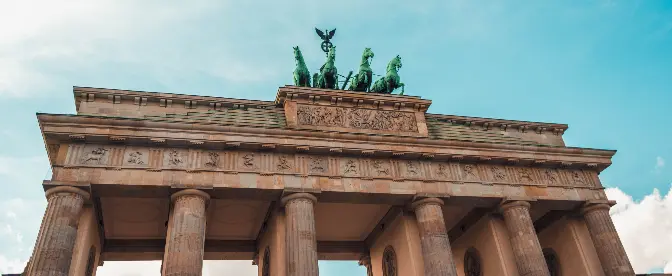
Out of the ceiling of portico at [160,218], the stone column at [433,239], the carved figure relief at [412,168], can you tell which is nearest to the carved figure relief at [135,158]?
the ceiling of portico at [160,218]

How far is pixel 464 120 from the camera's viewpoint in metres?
23.5

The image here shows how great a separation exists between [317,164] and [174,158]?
5.16m

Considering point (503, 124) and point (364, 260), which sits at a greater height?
point (503, 124)

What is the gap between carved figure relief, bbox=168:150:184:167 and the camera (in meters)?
17.5

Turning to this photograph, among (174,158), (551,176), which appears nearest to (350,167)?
(174,158)

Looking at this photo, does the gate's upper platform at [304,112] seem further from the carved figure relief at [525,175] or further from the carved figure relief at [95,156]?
the carved figure relief at [95,156]

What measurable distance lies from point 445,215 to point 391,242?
9.83 feet

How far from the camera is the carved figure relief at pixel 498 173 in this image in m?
20.9

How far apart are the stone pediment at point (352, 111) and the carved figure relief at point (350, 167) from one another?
1.66 metres

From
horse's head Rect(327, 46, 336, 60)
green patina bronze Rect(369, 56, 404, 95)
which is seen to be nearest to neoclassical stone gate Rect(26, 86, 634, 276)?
green patina bronze Rect(369, 56, 404, 95)

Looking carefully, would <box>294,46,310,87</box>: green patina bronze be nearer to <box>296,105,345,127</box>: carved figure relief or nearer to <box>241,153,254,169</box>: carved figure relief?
<box>296,105,345,127</box>: carved figure relief

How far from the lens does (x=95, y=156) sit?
55.6 feet

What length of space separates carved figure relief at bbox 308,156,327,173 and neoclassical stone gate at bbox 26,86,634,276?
5 cm

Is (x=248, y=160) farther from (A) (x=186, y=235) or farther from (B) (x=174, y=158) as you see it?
(A) (x=186, y=235)
